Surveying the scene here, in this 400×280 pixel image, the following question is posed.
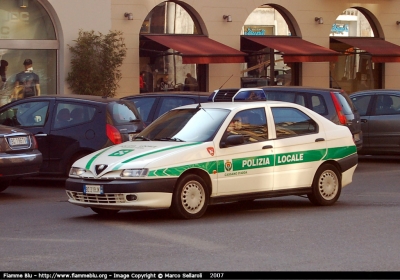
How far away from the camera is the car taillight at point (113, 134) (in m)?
14.2

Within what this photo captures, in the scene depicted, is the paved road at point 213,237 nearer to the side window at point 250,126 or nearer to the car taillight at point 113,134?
the side window at point 250,126

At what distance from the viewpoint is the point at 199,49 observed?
80.7ft

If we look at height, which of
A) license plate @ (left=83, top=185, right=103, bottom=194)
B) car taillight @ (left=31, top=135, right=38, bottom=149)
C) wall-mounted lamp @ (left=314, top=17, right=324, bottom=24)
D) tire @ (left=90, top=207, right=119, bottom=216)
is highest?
wall-mounted lamp @ (left=314, top=17, right=324, bottom=24)

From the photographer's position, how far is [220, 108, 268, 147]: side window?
1098cm

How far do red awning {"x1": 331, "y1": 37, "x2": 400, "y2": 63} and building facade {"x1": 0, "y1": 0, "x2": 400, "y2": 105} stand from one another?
0.11ft

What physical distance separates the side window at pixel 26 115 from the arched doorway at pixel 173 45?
10073mm

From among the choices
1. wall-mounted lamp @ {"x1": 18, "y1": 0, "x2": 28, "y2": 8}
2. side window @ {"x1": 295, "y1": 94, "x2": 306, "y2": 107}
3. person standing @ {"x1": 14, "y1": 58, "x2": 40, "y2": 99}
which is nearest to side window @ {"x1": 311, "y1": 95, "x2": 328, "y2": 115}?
side window @ {"x1": 295, "y1": 94, "x2": 306, "y2": 107}

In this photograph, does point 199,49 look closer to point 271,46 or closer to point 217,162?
point 271,46

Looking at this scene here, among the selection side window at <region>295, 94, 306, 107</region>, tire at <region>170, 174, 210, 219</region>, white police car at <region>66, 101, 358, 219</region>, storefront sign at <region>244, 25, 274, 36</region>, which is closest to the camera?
white police car at <region>66, 101, 358, 219</region>

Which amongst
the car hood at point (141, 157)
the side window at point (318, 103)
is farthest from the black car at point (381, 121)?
the car hood at point (141, 157)

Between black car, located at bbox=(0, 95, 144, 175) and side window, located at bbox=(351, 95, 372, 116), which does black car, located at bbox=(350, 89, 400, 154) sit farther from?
black car, located at bbox=(0, 95, 144, 175)

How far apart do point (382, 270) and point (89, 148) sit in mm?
7898

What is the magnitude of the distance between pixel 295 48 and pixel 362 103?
772 cm

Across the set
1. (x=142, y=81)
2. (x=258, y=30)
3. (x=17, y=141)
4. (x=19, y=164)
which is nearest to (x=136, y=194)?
(x=19, y=164)
